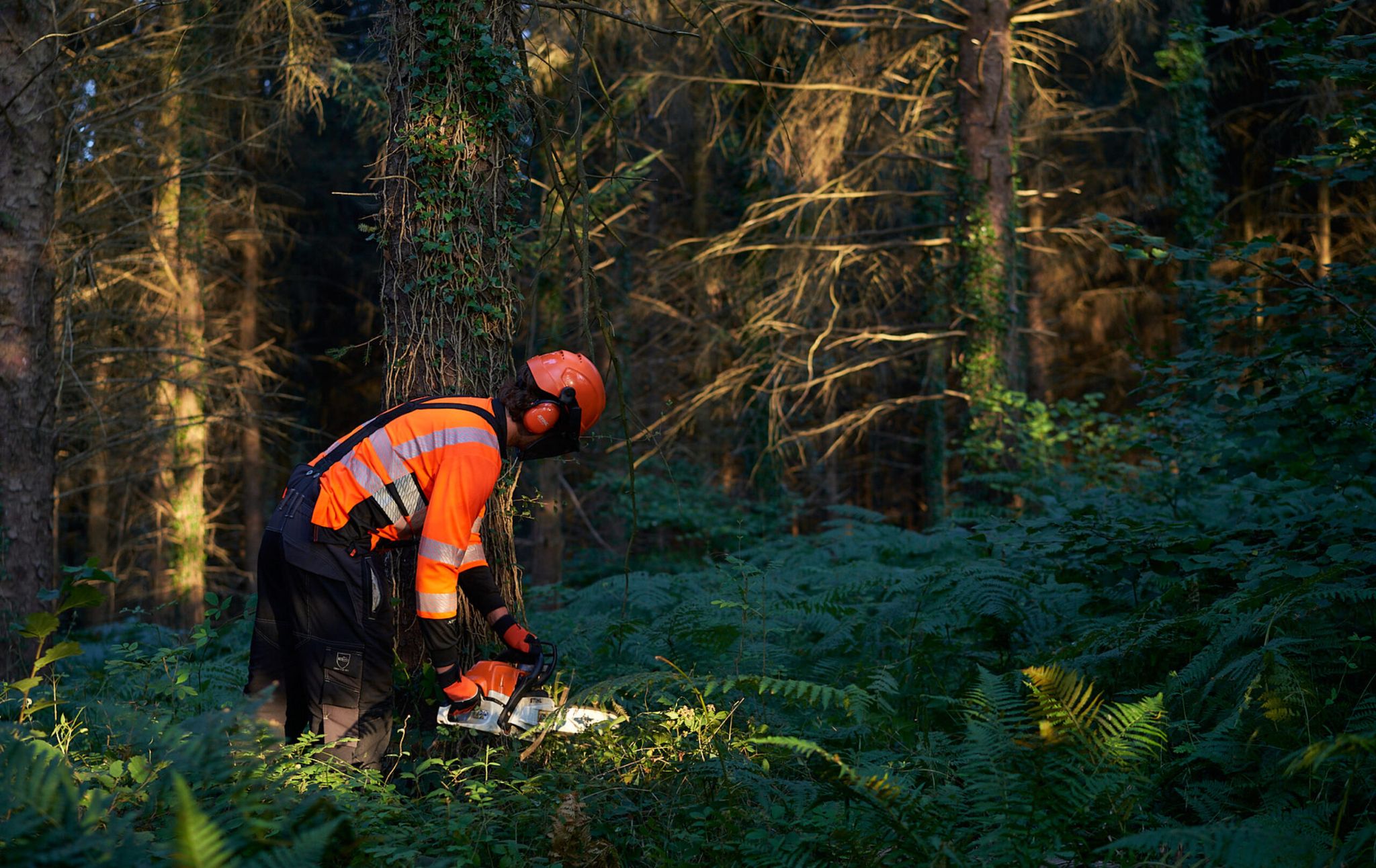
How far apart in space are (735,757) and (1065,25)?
55.3 ft

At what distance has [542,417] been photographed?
14.6 feet

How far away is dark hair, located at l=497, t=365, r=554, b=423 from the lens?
4.45 meters

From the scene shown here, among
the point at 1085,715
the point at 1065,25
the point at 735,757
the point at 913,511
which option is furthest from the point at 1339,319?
the point at 913,511

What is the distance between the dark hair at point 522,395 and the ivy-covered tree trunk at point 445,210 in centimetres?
51

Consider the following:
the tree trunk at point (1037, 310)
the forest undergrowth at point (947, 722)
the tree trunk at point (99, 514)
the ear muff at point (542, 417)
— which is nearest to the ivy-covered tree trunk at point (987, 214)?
the forest undergrowth at point (947, 722)

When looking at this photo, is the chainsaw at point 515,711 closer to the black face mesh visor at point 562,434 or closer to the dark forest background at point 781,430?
the dark forest background at point 781,430

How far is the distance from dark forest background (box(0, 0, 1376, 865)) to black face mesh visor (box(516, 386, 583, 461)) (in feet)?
0.77

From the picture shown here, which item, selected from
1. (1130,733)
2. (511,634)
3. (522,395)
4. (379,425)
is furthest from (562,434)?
(1130,733)

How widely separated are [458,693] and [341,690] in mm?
504

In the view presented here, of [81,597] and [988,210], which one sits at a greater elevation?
[988,210]

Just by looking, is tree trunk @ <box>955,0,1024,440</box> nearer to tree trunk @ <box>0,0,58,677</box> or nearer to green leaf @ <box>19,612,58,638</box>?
tree trunk @ <box>0,0,58,677</box>

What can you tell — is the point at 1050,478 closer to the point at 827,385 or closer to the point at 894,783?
the point at 827,385

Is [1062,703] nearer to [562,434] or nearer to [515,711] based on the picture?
[515,711]

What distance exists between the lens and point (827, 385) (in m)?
12.1
